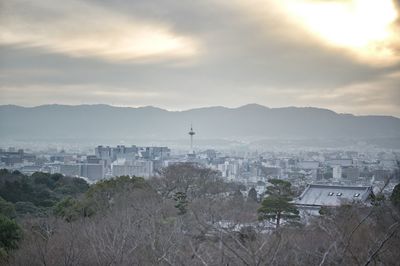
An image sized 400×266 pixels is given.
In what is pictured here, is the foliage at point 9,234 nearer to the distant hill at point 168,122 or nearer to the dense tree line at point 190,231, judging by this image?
the dense tree line at point 190,231

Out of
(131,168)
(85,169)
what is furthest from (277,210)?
(85,169)

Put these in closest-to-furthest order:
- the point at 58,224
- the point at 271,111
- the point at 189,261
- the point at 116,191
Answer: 1. the point at 189,261
2. the point at 58,224
3. the point at 116,191
4. the point at 271,111

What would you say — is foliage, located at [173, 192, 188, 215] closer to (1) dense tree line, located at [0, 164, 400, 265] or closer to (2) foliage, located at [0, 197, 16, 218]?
(1) dense tree line, located at [0, 164, 400, 265]

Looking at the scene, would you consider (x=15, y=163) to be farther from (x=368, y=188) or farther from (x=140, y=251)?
(x=140, y=251)

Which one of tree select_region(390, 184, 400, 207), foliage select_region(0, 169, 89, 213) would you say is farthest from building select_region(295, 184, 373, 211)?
foliage select_region(0, 169, 89, 213)

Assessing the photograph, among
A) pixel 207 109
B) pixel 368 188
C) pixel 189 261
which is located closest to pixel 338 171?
pixel 368 188

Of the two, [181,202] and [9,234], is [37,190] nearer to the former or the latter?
[181,202]
